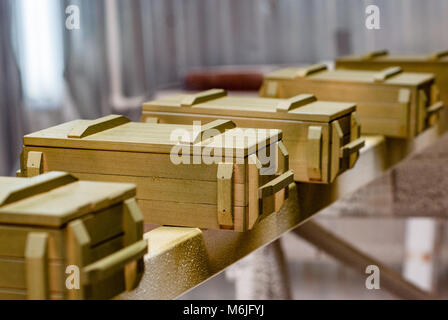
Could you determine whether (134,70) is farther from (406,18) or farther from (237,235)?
(237,235)

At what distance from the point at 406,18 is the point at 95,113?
2.69 meters

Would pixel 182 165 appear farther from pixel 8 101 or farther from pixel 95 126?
pixel 8 101

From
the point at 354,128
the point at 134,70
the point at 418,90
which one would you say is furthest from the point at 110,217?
the point at 134,70

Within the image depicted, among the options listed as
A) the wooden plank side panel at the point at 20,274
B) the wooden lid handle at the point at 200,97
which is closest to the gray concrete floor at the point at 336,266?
the wooden lid handle at the point at 200,97

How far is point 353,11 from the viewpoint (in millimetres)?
5898

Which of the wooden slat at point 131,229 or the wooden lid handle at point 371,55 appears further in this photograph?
the wooden lid handle at point 371,55

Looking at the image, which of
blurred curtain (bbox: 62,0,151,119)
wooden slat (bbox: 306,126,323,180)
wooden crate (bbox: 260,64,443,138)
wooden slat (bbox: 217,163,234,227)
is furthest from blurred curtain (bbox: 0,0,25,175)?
wooden slat (bbox: 217,163,234,227)

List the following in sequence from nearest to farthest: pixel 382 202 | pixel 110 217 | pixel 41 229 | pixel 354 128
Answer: pixel 41 229 → pixel 110 217 → pixel 354 128 → pixel 382 202

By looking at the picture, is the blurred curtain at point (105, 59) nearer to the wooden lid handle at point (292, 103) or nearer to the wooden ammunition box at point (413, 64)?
the wooden ammunition box at point (413, 64)

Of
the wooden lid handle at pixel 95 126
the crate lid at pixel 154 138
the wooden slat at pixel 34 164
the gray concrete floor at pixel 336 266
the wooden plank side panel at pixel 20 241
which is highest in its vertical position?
the wooden lid handle at pixel 95 126

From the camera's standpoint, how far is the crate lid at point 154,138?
5.80ft

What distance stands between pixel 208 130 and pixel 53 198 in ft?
1.68

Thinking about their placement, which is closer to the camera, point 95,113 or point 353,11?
point 95,113

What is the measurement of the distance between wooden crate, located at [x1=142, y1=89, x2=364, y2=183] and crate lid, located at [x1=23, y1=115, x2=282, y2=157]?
10.9 inches
